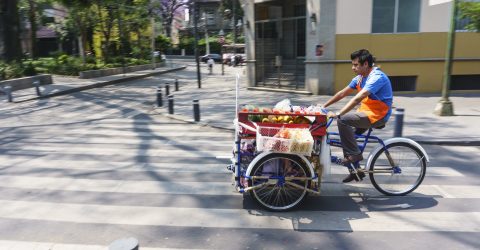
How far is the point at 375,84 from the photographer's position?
16.4ft

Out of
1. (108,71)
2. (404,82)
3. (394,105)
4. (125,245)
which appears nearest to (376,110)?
(125,245)

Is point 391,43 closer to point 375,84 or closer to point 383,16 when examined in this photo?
point 383,16

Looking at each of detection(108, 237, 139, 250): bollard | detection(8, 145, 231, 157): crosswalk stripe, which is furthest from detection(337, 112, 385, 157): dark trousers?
detection(108, 237, 139, 250): bollard

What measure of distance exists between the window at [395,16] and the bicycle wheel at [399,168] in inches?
427

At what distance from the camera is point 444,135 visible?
29.1 ft

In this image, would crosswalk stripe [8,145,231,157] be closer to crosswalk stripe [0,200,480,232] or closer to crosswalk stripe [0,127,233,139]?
crosswalk stripe [0,127,233,139]

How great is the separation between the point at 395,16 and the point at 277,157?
12331 millimetres

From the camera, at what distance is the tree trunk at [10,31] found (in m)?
20.7

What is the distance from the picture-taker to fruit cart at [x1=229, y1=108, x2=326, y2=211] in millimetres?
4707

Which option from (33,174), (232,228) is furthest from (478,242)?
(33,174)

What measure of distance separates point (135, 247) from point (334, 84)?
13846mm

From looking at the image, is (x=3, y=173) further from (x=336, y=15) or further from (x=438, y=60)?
(x=438, y=60)

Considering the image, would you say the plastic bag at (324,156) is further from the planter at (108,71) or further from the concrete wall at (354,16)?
the planter at (108,71)

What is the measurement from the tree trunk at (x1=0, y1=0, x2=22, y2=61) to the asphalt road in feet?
48.6
